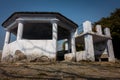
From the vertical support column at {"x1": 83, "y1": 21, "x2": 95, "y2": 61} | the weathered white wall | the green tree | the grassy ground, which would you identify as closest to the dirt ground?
the grassy ground

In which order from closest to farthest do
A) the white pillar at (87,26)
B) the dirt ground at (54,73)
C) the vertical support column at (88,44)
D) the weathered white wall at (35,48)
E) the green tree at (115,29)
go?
the dirt ground at (54,73) → the weathered white wall at (35,48) → the vertical support column at (88,44) → the white pillar at (87,26) → the green tree at (115,29)

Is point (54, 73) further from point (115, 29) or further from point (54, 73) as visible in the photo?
point (115, 29)

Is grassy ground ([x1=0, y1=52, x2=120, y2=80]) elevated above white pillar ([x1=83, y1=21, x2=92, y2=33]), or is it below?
below

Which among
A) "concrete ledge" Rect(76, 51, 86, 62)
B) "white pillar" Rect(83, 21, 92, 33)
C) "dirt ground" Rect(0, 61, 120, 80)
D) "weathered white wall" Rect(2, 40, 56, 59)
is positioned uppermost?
"white pillar" Rect(83, 21, 92, 33)

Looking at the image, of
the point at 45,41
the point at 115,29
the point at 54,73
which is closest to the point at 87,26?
the point at 45,41

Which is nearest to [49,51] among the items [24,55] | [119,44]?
[24,55]

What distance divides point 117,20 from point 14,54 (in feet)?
45.8

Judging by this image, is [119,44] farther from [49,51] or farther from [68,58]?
[49,51]

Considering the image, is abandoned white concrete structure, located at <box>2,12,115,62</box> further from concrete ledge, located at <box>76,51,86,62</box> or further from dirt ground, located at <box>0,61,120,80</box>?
dirt ground, located at <box>0,61,120,80</box>

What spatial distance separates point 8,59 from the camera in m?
12.2

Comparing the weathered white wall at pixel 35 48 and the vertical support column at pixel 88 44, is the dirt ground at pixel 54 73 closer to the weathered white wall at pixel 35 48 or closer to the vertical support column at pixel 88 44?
the weathered white wall at pixel 35 48

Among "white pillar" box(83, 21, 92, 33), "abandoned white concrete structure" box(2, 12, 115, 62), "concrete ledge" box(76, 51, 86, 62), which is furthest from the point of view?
"white pillar" box(83, 21, 92, 33)

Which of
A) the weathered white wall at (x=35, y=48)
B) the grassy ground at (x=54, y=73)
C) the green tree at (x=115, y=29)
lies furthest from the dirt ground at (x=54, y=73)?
the green tree at (x=115, y=29)

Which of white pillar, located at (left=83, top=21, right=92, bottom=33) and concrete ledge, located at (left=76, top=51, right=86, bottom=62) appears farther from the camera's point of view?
white pillar, located at (left=83, top=21, right=92, bottom=33)
